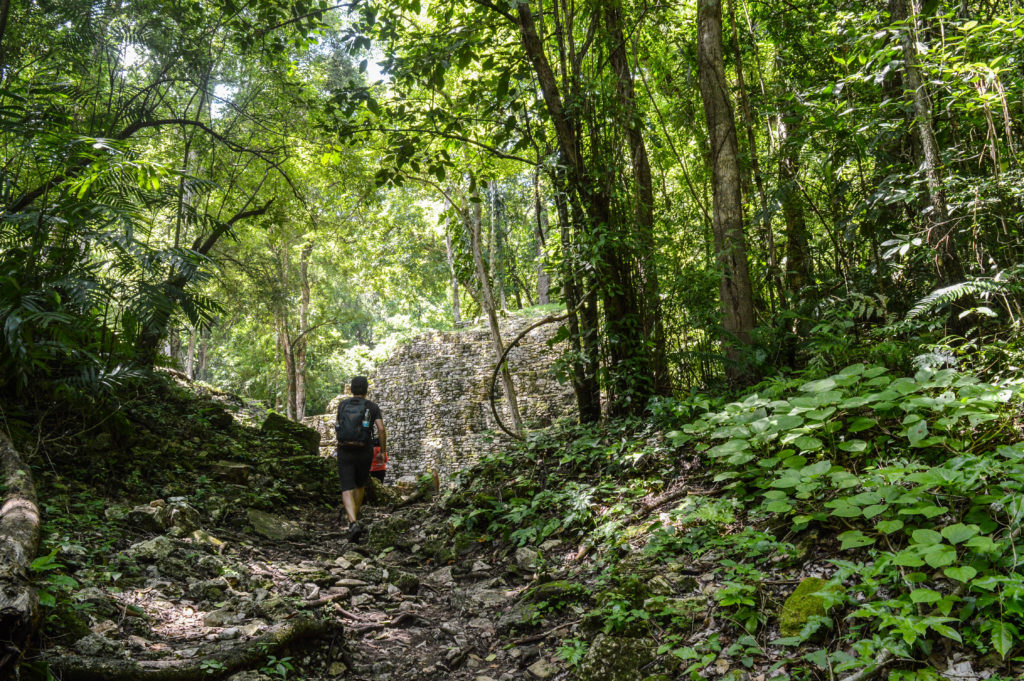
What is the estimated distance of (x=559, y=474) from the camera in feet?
16.5

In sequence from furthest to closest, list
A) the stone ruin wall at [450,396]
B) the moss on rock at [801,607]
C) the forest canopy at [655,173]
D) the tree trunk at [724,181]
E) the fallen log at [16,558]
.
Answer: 1. the stone ruin wall at [450,396]
2. the tree trunk at [724,181]
3. the forest canopy at [655,173]
4. the moss on rock at [801,607]
5. the fallen log at [16,558]

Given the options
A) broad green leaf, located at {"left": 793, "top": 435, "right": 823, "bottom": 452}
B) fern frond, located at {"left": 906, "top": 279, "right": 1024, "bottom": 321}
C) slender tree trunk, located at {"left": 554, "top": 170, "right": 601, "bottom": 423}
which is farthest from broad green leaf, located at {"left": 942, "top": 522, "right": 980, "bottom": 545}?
slender tree trunk, located at {"left": 554, "top": 170, "right": 601, "bottom": 423}

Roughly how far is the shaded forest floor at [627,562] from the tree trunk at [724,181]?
0.83 meters

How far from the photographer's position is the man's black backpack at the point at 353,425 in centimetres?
595

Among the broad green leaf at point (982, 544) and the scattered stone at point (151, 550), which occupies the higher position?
the scattered stone at point (151, 550)

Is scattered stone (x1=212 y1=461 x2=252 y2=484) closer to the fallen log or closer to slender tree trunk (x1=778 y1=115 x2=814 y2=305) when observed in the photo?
the fallen log

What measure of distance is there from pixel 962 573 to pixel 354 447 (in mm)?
5207

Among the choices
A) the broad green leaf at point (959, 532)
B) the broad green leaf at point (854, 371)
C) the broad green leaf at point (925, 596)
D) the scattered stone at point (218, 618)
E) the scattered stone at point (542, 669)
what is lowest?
the scattered stone at point (542, 669)

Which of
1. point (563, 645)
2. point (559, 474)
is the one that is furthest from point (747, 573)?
point (559, 474)

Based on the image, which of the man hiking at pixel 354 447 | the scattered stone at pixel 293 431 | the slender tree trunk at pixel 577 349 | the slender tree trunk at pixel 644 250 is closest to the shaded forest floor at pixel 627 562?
the slender tree trunk at pixel 577 349

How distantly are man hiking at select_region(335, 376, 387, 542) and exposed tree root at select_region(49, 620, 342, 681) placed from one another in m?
2.99

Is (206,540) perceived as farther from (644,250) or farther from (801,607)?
(644,250)

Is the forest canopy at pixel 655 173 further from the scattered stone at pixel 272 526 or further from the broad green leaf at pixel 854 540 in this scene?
the scattered stone at pixel 272 526

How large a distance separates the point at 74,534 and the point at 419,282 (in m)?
18.2
